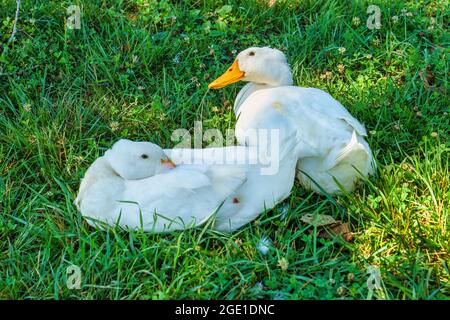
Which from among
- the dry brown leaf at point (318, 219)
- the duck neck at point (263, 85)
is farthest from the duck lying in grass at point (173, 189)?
the duck neck at point (263, 85)

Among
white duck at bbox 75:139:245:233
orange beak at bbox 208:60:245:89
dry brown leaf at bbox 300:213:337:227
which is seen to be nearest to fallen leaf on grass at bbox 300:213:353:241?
dry brown leaf at bbox 300:213:337:227

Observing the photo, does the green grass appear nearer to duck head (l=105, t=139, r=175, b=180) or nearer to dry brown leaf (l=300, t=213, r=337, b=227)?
dry brown leaf (l=300, t=213, r=337, b=227)

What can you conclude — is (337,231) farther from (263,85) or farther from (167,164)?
(263,85)

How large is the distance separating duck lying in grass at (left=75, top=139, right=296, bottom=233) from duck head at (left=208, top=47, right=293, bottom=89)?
66cm

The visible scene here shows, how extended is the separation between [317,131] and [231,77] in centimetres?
73

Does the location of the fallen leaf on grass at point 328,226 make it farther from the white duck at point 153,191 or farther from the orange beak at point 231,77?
the orange beak at point 231,77

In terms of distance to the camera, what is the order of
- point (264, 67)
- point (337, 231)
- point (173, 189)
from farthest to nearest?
1. point (264, 67)
2. point (337, 231)
3. point (173, 189)

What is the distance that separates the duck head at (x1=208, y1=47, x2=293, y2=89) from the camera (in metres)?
3.66

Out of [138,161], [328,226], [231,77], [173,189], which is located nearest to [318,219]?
[328,226]

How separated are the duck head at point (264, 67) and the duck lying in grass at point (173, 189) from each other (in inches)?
25.9

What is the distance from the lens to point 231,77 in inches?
149

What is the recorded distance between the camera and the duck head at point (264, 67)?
3.66 m

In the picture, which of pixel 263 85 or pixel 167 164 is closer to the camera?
pixel 167 164

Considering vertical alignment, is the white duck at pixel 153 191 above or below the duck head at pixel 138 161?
below
